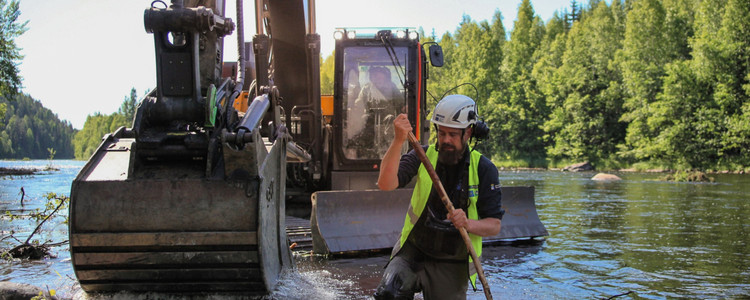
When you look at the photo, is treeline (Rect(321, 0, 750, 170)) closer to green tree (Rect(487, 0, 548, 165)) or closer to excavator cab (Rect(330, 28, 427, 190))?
green tree (Rect(487, 0, 548, 165))

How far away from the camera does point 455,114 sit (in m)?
3.84

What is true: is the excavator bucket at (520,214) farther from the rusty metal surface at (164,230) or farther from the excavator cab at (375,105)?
the rusty metal surface at (164,230)

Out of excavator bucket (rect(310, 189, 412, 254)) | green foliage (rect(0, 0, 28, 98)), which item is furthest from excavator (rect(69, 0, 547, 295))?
green foliage (rect(0, 0, 28, 98))

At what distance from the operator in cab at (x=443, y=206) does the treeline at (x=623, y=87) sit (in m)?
38.2

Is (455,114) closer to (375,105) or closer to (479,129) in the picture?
(479,129)

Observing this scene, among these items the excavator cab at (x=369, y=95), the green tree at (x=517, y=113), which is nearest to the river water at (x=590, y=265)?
the excavator cab at (x=369, y=95)

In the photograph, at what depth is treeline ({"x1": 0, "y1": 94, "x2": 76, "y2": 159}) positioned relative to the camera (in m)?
168

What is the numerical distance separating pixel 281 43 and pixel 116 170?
4712 millimetres

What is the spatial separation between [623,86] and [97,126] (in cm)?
15089

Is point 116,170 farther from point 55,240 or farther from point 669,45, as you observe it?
point 669,45

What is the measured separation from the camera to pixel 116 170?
14.0ft

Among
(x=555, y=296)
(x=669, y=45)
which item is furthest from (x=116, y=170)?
(x=669, y=45)

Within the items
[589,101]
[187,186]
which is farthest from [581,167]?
[187,186]

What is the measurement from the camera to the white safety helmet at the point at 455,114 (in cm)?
385
